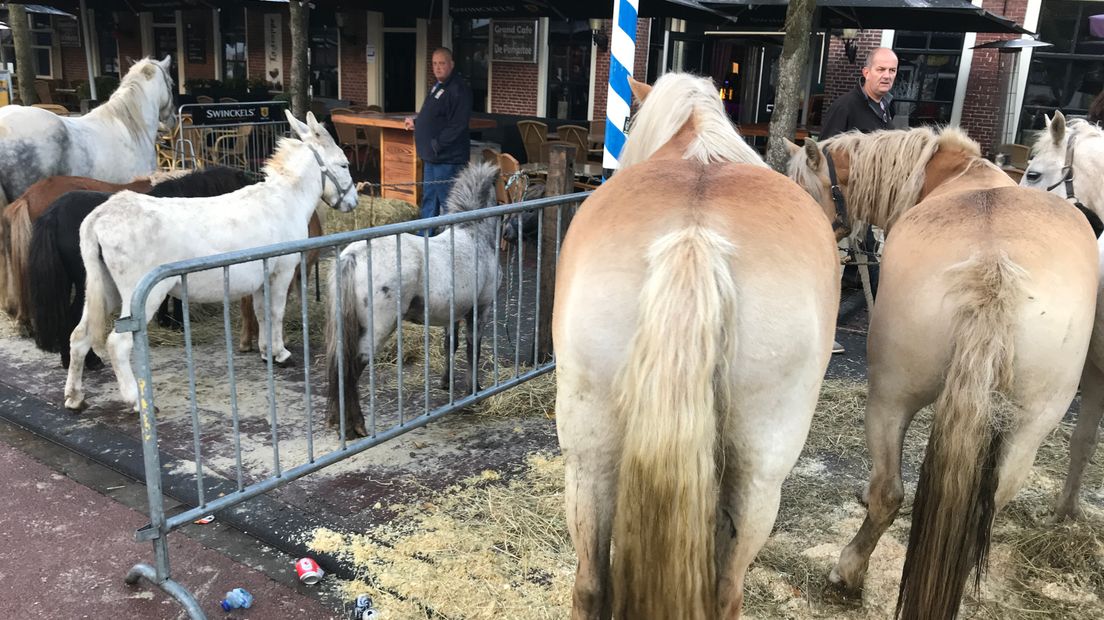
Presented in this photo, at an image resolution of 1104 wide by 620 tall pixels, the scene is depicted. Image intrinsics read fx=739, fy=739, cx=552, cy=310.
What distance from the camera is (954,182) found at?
323 cm

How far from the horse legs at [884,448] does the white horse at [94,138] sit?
6.70 m

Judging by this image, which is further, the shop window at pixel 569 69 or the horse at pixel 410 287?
the shop window at pixel 569 69

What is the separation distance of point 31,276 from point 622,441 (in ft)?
14.2

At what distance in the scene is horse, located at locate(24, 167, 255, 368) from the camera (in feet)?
15.0

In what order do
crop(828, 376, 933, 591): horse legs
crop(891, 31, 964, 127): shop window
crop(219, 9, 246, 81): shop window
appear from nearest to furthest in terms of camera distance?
1. crop(828, 376, 933, 591): horse legs
2. crop(891, 31, 964, 127): shop window
3. crop(219, 9, 246, 81): shop window

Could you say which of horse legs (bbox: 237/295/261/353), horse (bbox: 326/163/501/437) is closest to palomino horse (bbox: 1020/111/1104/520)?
horse (bbox: 326/163/501/437)

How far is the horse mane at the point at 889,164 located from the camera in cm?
341

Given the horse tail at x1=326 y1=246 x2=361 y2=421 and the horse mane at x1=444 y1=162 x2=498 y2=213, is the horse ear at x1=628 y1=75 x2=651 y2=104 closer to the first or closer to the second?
the horse mane at x1=444 y1=162 x2=498 y2=213

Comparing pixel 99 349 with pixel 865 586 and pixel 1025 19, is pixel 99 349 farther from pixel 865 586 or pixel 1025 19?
pixel 1025 19

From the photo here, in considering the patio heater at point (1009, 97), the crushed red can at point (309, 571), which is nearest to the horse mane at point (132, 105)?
the crushed red can at point (309, 571)

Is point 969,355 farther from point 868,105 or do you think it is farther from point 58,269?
point 58,269

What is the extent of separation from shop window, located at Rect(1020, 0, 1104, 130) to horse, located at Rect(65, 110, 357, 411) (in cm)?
1255

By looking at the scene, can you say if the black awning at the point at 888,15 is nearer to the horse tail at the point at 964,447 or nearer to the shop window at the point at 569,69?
the shop window at the point at 569,69

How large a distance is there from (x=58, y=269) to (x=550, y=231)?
311cm
